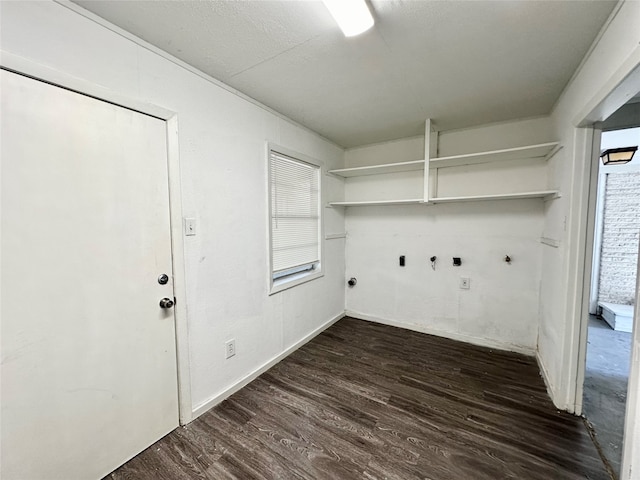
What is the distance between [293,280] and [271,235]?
0.59 metres

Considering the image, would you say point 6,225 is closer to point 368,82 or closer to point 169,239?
point 169,239

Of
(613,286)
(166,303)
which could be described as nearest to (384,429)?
(166,303)

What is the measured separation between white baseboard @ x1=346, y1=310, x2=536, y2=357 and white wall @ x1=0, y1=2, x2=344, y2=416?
1264mm

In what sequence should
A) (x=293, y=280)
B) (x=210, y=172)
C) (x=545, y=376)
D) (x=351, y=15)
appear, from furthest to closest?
(x=293, y=280)
(x=545, y=376)
(x=210, y=172)
(x=351, y=15)

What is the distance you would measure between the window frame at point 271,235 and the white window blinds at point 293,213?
3cm

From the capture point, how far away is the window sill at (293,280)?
250 cm

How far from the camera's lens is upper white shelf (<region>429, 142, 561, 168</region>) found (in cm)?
223

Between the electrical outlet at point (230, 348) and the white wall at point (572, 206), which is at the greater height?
the white wall at point (572, 206)

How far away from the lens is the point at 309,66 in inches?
68.6

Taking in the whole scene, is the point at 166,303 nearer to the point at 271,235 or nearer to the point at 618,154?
the point at 271,235

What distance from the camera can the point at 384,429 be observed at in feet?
5.61

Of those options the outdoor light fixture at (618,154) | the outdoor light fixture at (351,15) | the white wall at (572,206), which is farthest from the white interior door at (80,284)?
the outdoor light fixture at (618,154)

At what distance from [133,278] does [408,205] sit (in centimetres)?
287

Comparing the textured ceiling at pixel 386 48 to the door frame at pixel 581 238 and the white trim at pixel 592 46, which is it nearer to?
the white trim at pixel 592 46
